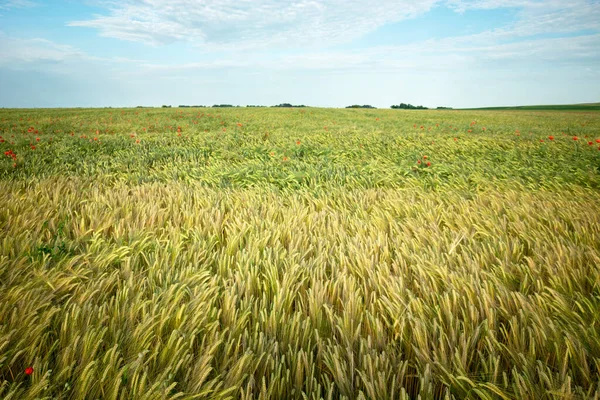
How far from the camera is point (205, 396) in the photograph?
3.56 ft

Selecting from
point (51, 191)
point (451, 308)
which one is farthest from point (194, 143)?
point (451, 308)

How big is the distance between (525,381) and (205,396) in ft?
3.80

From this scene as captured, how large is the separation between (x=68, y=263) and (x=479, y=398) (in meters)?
2.19

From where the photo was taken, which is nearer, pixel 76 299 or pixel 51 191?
pixel 76 299

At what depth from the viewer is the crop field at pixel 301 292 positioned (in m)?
1.14

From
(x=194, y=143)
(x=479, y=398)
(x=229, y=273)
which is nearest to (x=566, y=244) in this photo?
(x=479, y=398)

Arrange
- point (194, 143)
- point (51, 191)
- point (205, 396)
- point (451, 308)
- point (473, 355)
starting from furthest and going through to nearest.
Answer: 1. point (194, 143)
2. point (51, 191)
3. point (451, 308)
4. point (473, 355)
5. point (205, 396)

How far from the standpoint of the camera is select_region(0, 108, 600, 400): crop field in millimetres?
1138

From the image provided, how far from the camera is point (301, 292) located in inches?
72.3

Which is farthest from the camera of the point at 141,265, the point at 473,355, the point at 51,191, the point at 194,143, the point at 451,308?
the point at 194,143

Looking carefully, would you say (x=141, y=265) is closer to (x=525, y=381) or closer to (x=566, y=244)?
(x=525, y=381)

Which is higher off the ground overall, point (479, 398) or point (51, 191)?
point (51, 191)

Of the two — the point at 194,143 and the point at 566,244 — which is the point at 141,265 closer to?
the point at 566,244

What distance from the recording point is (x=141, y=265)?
214 cm
